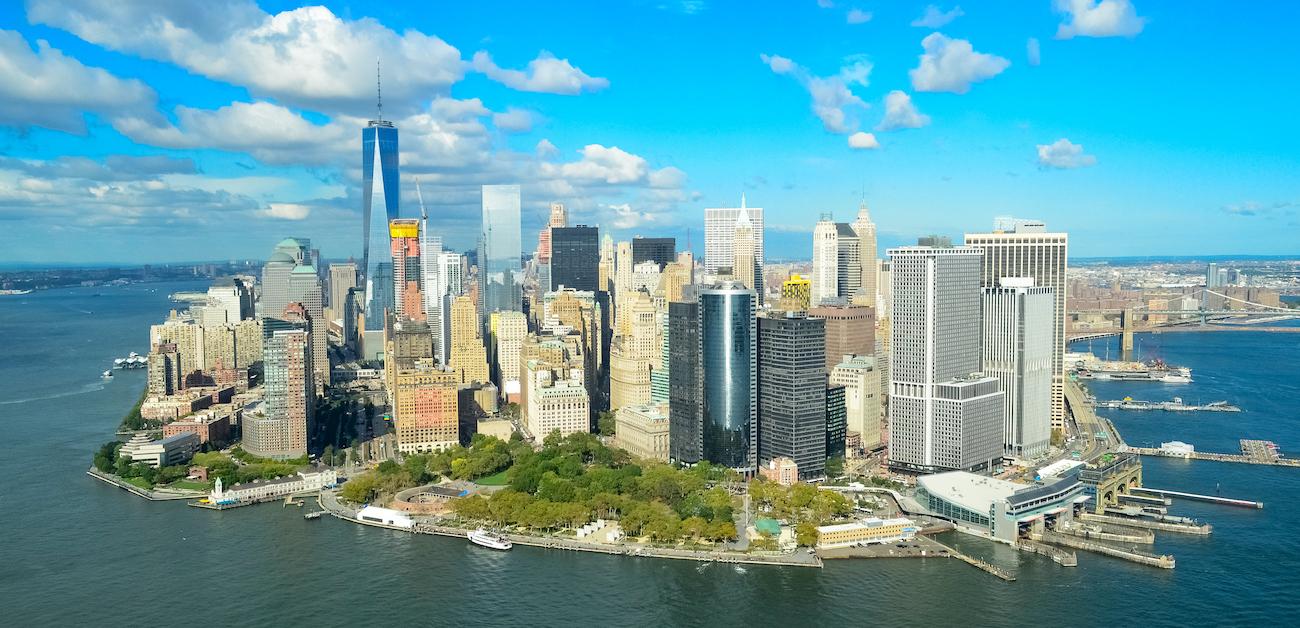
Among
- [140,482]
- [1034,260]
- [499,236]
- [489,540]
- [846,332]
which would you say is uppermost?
[499,236]

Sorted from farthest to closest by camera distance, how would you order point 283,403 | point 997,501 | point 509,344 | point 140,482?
point 509,344 → point 283,403 → point 140,482 → point 997,501

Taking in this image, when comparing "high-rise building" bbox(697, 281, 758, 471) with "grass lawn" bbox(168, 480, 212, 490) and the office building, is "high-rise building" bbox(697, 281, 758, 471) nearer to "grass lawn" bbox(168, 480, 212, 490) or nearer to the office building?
the office building

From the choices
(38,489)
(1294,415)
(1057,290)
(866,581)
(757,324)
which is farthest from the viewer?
(1294,415)

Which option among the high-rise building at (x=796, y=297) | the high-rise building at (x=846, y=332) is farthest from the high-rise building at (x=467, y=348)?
the high-rise building at (x=796, y=297)

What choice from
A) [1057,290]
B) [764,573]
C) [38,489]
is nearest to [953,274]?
[1057,290]

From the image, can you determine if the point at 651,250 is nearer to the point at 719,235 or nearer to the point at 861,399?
the point at 719,235

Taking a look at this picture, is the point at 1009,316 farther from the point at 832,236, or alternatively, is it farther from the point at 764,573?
the point at 832,236

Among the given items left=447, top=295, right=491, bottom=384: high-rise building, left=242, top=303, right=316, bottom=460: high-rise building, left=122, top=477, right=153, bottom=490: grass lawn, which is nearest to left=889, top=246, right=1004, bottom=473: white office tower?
left=242, top=303, right=316, bottom=460: high-rise building

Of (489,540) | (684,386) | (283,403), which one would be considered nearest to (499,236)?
(283,403)
